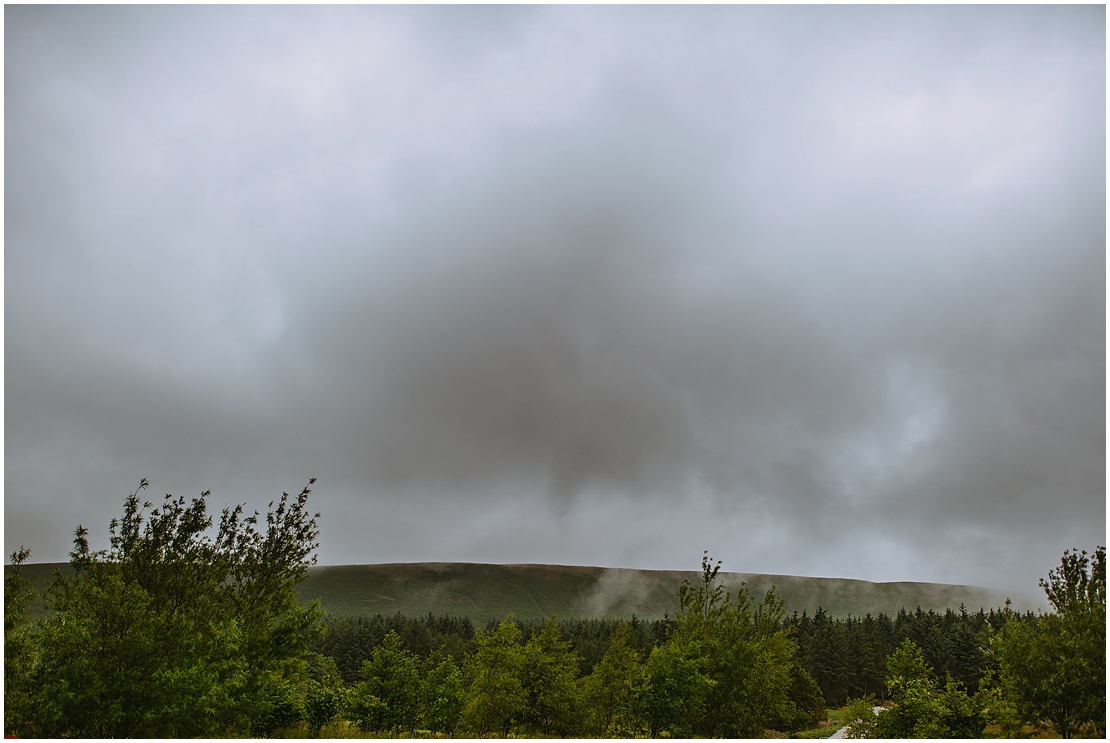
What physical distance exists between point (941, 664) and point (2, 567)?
12023cm

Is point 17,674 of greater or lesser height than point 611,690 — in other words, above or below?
above

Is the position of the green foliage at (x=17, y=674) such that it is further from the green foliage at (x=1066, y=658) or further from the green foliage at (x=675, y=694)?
the green foliage at (x=1066, y=658)

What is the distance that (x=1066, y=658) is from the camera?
27609 millimetres

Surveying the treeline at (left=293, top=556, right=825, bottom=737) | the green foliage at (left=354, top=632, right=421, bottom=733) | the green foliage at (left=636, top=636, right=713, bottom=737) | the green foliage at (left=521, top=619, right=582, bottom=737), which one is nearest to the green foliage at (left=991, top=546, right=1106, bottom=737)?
the treeline at (left=293, top=556, right=825, bottom=737)

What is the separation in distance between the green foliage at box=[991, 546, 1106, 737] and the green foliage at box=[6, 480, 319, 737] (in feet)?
121

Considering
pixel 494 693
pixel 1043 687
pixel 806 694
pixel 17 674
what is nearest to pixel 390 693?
pixel 494 693

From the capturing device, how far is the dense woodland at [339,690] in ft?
68.0

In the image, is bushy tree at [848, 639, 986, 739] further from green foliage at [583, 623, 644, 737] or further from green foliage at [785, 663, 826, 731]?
green foliage at [785, 663, 826, 731]

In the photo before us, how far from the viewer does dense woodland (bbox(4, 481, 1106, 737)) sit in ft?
68.0

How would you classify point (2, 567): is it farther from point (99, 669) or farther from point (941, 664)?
point (941, 664)

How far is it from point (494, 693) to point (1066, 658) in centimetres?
3101

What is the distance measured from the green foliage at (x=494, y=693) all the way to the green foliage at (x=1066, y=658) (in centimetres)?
2791

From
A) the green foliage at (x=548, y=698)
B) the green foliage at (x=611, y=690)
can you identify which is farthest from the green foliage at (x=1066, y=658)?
the green foliage at (x=548, y=698)

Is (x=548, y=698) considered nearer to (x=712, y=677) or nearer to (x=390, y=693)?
(x=712, y=677)
